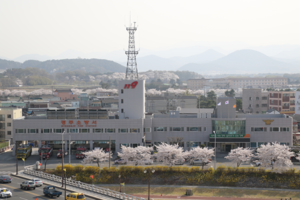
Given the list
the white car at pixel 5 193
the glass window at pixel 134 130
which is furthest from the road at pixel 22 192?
the glass window at pixel 134 130

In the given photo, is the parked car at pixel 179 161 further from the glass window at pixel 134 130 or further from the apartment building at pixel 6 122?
the apartment building at pixel 6 122

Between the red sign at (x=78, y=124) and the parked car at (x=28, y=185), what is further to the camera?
the red sign at (x=78, y=124)

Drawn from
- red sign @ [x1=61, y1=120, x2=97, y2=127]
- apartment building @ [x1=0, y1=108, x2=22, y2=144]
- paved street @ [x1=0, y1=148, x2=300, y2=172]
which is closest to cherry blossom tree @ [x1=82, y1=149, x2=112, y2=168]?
paved street @ [x1=0, y1=148, x2=300, y2=172]

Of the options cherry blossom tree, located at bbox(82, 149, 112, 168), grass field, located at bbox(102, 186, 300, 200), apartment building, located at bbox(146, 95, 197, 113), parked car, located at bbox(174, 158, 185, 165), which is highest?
apartment building, located at bbox(146, 95, 197, 113)

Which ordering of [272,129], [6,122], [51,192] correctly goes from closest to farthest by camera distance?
1. [51,192]
2. [272,129]
3. [6,122]

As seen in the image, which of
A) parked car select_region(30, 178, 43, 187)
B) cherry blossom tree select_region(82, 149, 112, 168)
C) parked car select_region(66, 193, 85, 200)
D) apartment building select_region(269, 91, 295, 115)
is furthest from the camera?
apartment building select_region(269, 91, 295, 115)

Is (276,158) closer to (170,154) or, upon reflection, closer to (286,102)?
(170,154)

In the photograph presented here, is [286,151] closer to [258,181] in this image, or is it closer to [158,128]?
[258,181]

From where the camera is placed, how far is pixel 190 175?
4712 centimetres

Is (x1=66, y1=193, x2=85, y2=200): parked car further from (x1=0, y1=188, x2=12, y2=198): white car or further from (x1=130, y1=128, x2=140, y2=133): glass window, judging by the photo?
(x1=130, y1=128, x2=140, y2=133): glass window

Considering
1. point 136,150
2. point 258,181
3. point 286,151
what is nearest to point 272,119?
point 286,151

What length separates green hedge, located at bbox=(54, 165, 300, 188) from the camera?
46.0 m

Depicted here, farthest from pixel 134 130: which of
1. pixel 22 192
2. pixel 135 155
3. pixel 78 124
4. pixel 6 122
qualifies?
pixel 6 122

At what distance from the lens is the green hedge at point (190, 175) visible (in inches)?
1812
